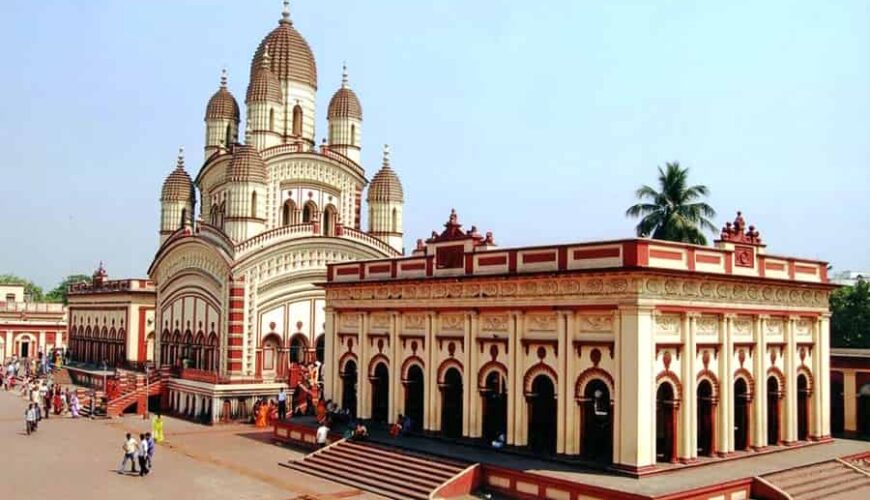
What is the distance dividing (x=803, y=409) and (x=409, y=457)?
11958 millimetres

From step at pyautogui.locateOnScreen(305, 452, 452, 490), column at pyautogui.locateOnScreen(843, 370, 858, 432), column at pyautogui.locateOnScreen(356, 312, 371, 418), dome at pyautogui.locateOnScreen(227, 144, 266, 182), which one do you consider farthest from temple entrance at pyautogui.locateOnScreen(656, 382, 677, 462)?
dome at pyautogui.locateOnScreen(227, 144, 266, 182)

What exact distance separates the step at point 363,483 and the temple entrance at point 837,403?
59.6 feet

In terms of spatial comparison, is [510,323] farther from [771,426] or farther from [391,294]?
[771,426]

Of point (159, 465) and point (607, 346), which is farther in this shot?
point (159, 465)

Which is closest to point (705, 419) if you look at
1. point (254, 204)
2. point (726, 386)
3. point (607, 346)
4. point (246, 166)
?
point (726, 386)

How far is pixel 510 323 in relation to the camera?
78.1ft

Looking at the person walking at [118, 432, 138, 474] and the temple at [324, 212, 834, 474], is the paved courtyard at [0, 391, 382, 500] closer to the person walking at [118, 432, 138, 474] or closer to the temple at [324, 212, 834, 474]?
the person walking at [118, 432, 138, 474]

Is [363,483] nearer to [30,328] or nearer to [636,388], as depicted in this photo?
[636,388]

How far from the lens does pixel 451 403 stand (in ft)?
86.0

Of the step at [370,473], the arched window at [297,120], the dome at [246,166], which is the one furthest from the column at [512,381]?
the arched window at [297,120]

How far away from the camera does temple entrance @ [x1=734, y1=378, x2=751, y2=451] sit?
23609 millimetres

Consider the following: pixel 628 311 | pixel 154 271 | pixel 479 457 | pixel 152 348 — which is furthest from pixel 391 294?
pixel 152 348

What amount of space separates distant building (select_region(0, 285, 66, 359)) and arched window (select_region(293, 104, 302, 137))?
1464 inches

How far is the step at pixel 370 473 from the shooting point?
21.7m
